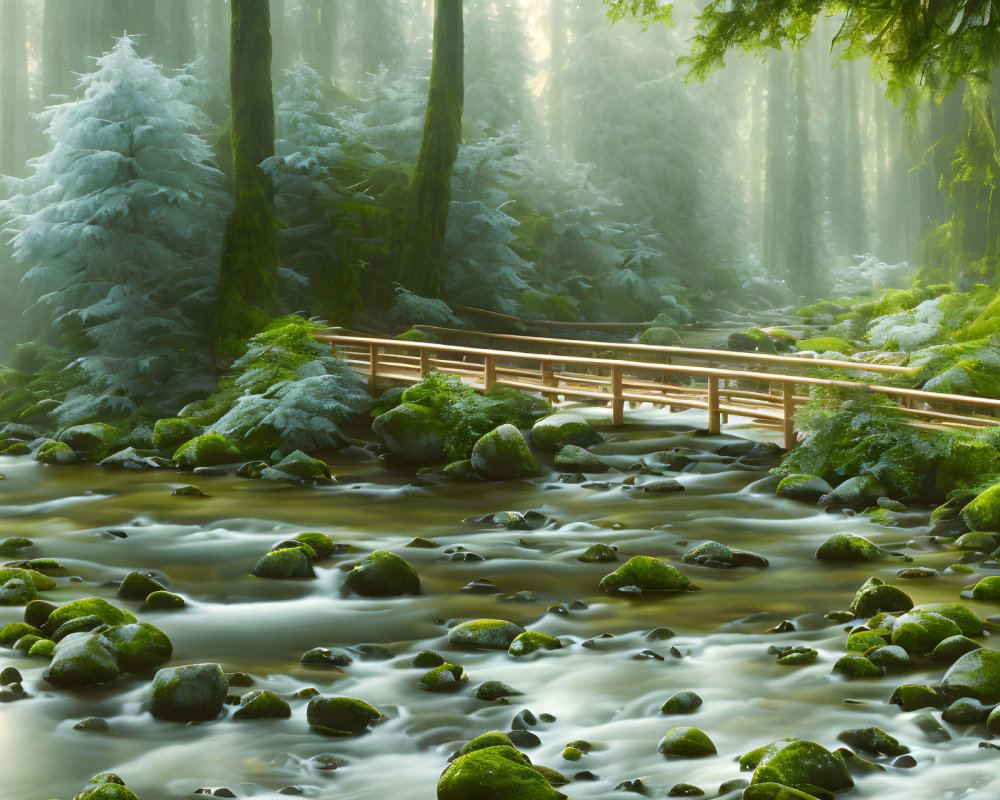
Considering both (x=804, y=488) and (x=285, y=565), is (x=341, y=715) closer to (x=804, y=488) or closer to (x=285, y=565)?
(x=285, y=565)

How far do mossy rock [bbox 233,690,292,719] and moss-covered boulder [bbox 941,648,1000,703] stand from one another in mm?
3384

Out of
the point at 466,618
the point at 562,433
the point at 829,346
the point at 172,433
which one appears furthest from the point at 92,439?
the point at 829,346

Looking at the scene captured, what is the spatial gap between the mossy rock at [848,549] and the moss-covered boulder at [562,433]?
187 inches

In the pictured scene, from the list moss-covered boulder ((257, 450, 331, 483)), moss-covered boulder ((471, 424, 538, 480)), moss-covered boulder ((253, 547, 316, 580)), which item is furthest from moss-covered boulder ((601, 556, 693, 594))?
moss-covered boulder ((257, 450, 331, 483))

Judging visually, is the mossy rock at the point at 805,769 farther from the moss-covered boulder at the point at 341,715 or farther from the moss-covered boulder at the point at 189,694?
the moss-covered boulder at the point at 189,694

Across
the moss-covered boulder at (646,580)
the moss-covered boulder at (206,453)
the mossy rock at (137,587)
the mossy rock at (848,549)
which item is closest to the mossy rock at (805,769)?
the moss-covered boulder at (646,580)

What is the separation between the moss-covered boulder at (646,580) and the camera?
7477 mm

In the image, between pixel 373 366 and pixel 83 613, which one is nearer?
pixel 83 613

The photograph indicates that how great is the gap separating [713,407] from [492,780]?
9.01 metres

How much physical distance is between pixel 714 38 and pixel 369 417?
7.43 metres

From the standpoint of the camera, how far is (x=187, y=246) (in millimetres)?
18609

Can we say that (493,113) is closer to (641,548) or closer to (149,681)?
(641,548)

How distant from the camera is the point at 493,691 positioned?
5531mm

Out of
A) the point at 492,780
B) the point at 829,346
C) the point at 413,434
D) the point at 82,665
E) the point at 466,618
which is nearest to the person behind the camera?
the point at 492,780
